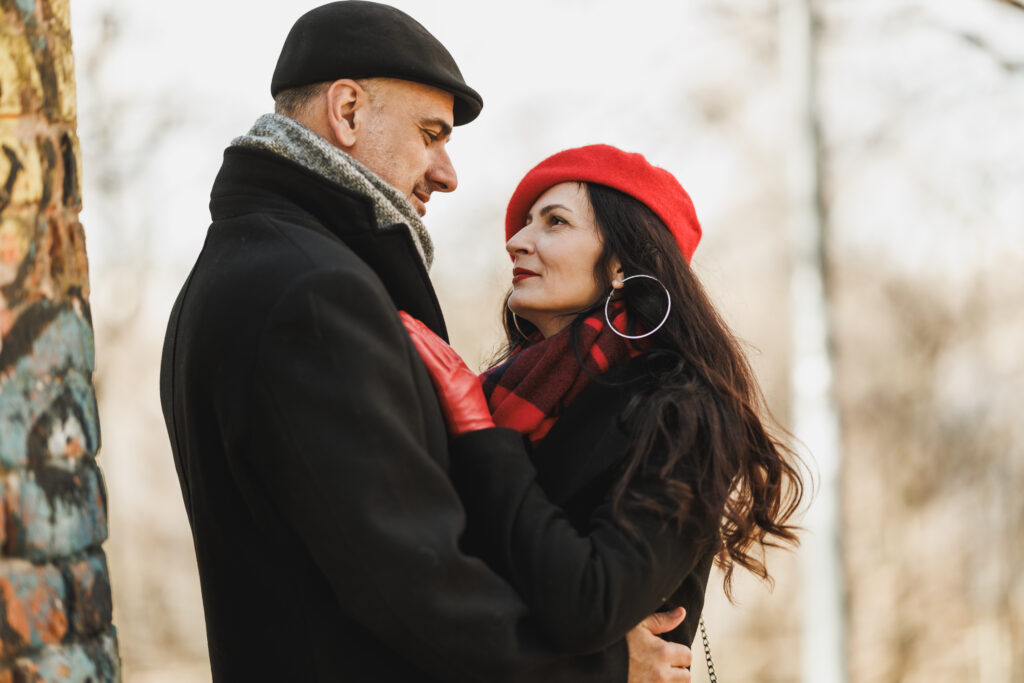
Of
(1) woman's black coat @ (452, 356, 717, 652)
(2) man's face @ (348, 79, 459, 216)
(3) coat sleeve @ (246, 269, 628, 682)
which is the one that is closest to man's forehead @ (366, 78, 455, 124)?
(2) man's face @ (348, 79, 459, 216)

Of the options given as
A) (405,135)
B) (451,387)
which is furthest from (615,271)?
(451,387)

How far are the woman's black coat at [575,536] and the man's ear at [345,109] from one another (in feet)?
2.19

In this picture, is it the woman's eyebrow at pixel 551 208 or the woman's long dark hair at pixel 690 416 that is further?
the woman's eyebrow at pixel 551 208

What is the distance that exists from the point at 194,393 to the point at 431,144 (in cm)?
79

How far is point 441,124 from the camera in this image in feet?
7.76

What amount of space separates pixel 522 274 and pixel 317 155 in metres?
0.65

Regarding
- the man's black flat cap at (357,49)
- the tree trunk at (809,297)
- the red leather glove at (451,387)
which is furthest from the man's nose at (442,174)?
the tree trunk at (809,297)

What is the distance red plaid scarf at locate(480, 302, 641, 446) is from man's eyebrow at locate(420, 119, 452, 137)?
494 millimetres

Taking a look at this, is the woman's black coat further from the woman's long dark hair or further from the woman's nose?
the woman's nose

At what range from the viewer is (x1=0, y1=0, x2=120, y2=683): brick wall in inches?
64.1

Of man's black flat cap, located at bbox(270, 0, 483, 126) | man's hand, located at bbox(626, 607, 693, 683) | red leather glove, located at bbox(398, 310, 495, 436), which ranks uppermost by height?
man's black flat cap, located at bbox(270, 0, 483, 126)

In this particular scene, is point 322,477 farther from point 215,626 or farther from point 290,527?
point 215,626

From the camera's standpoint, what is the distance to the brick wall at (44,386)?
1.63 m

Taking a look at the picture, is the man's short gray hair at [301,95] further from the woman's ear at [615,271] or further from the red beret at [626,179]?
the woman's ear at [615,271]
